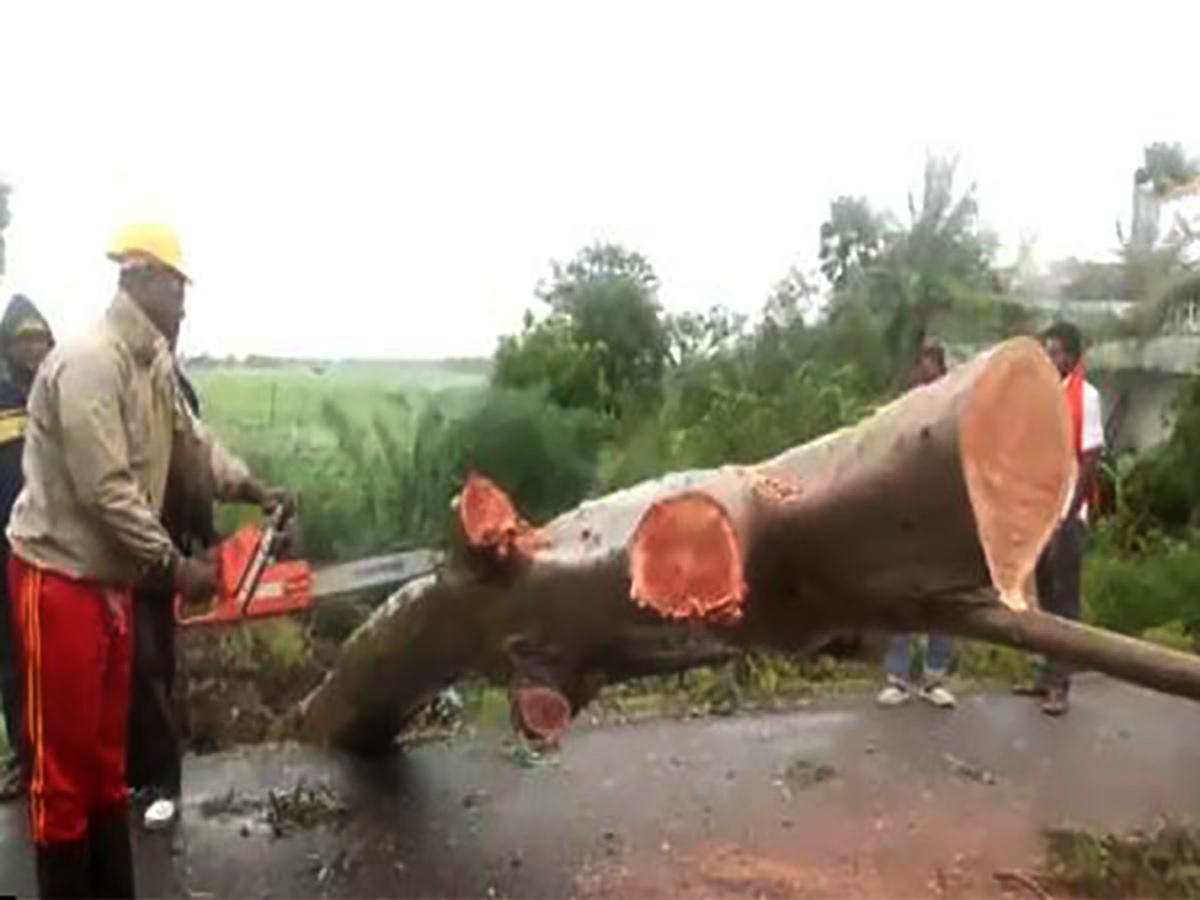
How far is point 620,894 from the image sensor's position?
197 inches

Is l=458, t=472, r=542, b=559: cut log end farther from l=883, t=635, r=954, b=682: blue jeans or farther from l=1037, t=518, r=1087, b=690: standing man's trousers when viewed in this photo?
l=883, t=635, r=954, b=682: blue jeans

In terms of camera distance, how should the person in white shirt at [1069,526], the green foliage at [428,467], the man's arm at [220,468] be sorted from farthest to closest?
the green foliage at [428,467] → the person in white shirt at [1069,526] → the man's arm at [220,468]

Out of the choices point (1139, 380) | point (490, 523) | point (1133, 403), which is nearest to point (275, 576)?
point (490, 523)

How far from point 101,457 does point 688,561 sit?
1362mm

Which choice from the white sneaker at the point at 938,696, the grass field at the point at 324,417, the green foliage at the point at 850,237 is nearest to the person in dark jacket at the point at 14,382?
the grass field at the point at 324,417

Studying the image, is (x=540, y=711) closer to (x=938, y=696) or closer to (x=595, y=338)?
(x=938, y=696)

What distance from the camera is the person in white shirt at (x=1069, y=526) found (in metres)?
6.71

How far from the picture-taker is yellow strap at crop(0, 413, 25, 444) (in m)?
5.59

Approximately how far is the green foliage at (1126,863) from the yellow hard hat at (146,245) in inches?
115

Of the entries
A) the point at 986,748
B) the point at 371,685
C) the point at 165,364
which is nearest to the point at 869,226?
the point at 986,748

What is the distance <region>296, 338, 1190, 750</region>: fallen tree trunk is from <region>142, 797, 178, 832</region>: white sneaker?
44.8 inches

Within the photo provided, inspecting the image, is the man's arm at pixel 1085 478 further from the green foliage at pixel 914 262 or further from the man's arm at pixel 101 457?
the green foliage at pixel 914 262

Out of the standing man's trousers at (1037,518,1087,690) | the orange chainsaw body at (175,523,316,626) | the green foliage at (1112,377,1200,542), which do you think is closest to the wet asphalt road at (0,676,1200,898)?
the standing man's trousers at (1037,518,1087,690)

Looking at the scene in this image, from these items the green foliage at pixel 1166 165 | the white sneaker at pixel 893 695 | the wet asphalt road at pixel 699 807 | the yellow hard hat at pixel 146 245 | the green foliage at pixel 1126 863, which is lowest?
the white sneaker at pixel 893 695
